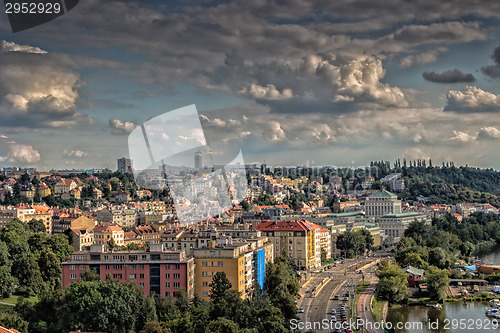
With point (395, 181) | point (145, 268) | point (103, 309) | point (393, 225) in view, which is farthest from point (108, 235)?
point (395, 181)

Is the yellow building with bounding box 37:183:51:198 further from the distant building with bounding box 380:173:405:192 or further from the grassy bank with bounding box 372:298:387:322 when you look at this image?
the distant building with bounding box 380:173:405:192

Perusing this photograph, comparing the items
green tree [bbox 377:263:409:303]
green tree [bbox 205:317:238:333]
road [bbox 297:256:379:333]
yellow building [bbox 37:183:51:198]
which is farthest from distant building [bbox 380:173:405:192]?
green tree [bbox 205:317:238:333]

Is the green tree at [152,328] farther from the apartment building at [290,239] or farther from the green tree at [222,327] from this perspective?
the apartment building at [290,239]

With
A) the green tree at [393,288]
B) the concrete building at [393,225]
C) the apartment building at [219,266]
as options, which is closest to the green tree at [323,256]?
the green tree at [393,288]

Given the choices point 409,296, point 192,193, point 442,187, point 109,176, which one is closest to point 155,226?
point 192,193

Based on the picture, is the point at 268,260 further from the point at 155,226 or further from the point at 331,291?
the point at 155,226

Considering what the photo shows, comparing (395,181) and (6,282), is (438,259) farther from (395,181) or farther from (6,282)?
(395,181)
